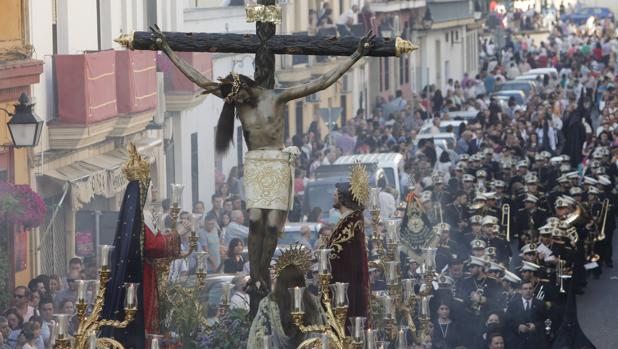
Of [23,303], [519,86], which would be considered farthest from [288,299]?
[519,86]

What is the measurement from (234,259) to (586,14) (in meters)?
75.6

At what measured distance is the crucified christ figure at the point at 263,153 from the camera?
11.2 metres

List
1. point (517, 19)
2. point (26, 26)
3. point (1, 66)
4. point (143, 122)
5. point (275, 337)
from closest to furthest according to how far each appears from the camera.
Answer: point (275, 337) < point (1, 66) < point (26, 26) < point (143, 122) < point (517, 19)

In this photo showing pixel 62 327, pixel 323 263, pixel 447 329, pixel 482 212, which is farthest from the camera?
pixel 482 212

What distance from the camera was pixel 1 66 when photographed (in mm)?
21688

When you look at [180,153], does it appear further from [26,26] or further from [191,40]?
[191,40]

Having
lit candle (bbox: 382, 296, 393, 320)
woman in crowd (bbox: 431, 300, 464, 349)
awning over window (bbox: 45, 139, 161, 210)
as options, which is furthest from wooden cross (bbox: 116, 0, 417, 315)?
awning over window (bbox: 45, 139, 161, 210)

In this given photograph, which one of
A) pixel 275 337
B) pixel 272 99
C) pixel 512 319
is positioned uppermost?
pixel 272 99

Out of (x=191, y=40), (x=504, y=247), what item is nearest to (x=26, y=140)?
(x=504, y=247)

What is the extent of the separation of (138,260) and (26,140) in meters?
7.47

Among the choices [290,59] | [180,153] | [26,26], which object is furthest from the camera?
[290,59]

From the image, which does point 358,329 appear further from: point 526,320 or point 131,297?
point 526,320

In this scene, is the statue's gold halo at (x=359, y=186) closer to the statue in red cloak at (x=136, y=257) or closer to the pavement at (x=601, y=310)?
the statue in red cloak at (x=136, y=257)

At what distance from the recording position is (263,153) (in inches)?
444
